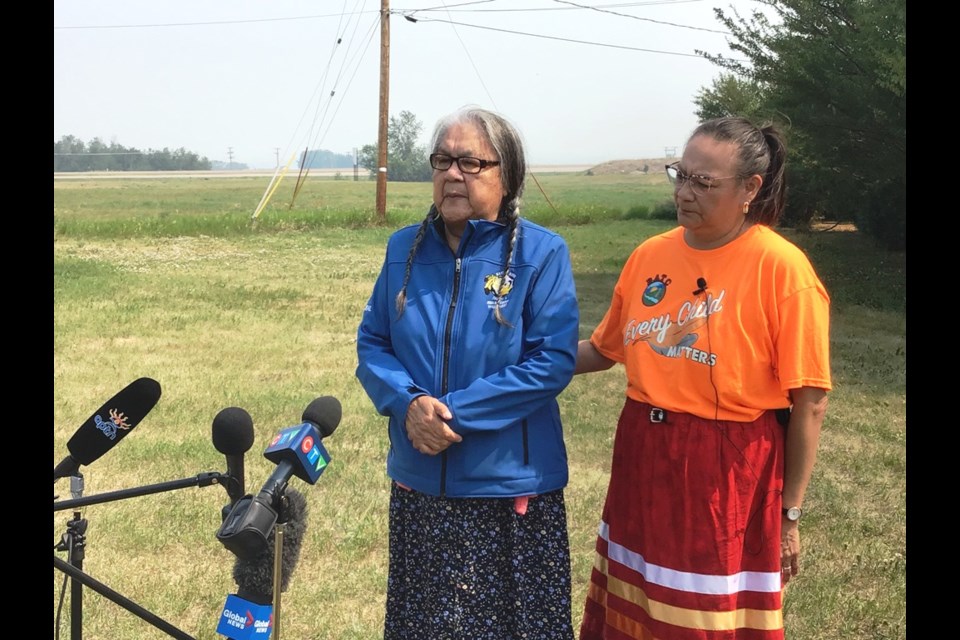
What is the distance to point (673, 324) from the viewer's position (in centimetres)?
238

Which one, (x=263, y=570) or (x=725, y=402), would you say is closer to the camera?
(x=263, y=570)

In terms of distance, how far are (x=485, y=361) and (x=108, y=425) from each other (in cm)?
98

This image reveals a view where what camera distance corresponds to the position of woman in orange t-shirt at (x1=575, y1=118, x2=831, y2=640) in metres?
2.28

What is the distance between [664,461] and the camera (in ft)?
7.82

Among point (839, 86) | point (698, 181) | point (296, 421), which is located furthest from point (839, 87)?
point (698, 181)

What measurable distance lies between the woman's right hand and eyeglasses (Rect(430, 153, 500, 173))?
0.63 meters

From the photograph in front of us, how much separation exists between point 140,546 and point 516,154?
10.1ft

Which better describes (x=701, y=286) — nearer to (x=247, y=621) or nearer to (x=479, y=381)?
(x=479, y=381)

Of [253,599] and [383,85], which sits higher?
[383,85]

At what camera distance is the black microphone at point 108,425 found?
6.03ft

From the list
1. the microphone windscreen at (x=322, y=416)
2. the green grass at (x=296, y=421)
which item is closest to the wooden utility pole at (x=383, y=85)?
the green grass at (x=296, y=421)

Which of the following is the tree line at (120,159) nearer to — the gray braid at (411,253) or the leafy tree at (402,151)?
the leafy tree at (402,151)
